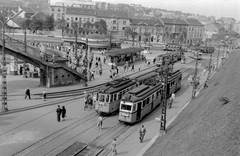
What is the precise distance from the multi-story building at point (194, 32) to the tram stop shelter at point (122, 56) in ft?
248

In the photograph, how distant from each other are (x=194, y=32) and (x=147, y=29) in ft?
101

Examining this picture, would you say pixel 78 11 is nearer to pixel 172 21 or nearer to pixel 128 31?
pixel 128 31

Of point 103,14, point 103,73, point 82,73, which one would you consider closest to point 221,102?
point 82,73

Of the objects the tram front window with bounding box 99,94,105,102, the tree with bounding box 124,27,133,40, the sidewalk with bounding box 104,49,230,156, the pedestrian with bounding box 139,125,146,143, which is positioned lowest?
the sidewalk with bounding box 104,49,230,156

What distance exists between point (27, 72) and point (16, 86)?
612 cm

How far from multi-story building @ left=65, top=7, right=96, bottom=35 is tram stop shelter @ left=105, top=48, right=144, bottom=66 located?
49.1m

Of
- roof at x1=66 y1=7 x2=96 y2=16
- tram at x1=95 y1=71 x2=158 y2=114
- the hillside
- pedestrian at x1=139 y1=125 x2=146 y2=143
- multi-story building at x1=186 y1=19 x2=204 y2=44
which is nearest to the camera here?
the hillside

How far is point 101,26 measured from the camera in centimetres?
10819

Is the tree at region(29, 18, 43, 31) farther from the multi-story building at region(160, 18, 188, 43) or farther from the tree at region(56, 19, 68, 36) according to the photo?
the multi-story building at region(160, 18, 188, 43)

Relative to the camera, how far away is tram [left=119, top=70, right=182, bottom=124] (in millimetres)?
23827

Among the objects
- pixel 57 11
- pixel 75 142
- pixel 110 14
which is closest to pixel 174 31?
pixel 110 14

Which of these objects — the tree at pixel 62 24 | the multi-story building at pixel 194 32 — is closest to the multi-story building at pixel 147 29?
the multi-story building at pixel 194 32

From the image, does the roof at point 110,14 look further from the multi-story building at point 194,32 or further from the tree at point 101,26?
the multi-story building at point 194,32

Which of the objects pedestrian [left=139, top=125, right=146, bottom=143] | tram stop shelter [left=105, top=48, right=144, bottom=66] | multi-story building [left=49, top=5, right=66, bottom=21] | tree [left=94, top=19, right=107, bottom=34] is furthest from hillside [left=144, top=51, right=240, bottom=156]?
multi-story building [left=49, top=5, right=66, bottom=21]
